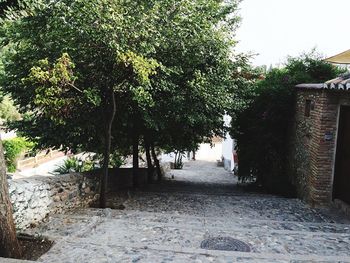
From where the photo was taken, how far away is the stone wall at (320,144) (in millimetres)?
7684

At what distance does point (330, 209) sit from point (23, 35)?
27.8 ft

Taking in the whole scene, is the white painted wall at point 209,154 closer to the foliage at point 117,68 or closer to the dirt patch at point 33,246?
the foliage at point 117,68

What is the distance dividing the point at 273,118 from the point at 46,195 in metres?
7.68

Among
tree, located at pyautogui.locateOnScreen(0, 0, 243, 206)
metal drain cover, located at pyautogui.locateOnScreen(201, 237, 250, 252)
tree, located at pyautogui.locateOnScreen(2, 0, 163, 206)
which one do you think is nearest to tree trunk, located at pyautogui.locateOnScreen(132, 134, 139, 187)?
tree, located at pyautogui.locateOnScreen(0, 0, 243, 206)

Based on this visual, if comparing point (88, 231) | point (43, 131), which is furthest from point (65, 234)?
point (43, 131)

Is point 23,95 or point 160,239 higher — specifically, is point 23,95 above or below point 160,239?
above

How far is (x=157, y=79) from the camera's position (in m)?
8.06

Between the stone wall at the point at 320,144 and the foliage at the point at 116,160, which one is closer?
the stone wall at the point at 320,144

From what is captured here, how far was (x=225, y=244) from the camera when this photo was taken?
4996mm

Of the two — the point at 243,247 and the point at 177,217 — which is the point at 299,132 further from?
the point at 243,247

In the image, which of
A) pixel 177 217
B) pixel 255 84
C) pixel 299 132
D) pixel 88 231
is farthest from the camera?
pixel 255 84

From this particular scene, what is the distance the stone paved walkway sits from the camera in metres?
4.31

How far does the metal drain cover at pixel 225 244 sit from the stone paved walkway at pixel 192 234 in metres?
0.11

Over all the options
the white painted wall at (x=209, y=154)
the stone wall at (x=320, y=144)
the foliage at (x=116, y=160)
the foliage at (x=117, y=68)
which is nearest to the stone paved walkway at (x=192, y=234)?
the stone wall at (x=320, y=144)
